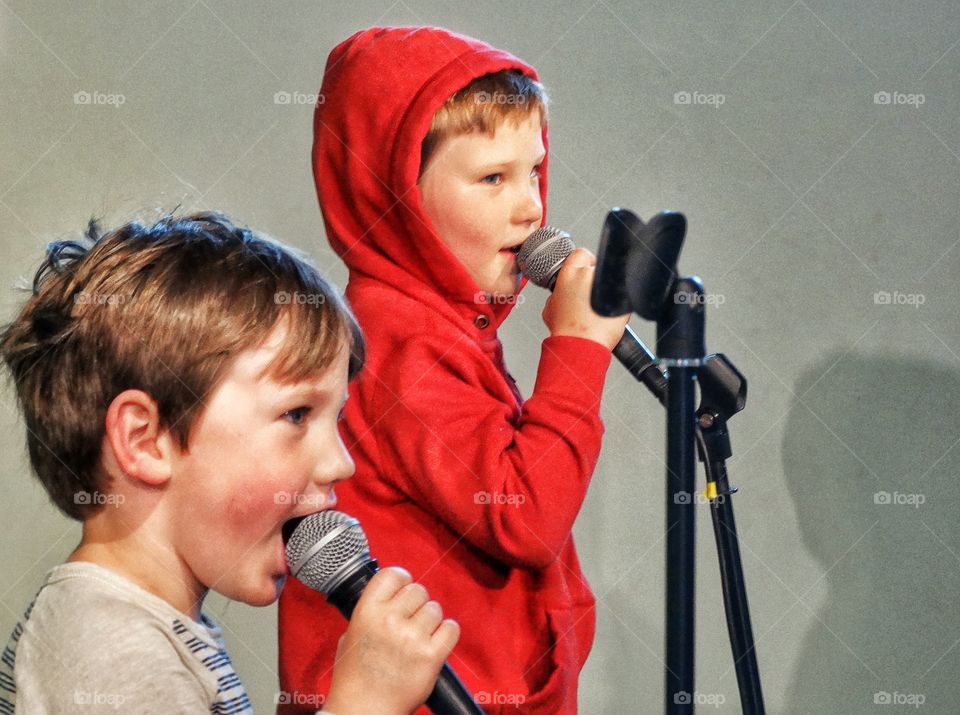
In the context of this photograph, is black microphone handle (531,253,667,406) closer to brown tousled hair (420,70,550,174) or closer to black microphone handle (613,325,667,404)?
black microphone handle (613,325,667,404)

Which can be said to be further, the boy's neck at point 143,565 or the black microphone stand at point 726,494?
the black microphone stand at point 726,494

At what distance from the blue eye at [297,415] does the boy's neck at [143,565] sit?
121mm

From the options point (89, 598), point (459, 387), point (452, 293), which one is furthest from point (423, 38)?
point (89, 598)

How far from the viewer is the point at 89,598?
2.39 feet

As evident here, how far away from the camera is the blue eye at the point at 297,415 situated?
81 cm

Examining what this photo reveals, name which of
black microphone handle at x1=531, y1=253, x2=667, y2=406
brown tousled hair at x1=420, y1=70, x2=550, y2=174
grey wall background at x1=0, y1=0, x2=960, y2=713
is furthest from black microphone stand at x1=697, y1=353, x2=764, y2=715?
grey wall background at x1=0, y1=0, x2=960, y2=713

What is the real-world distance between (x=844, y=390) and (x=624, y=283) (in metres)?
1.46

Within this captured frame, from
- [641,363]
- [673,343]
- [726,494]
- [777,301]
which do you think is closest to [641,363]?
[641,363]

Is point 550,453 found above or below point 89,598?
above

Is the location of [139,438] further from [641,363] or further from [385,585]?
[641,363]

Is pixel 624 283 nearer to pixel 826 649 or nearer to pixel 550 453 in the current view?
pixel 550 453

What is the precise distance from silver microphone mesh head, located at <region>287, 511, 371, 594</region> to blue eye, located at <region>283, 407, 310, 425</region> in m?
0.07

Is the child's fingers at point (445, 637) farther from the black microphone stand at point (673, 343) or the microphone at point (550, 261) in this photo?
the microphone at point (550, 261)

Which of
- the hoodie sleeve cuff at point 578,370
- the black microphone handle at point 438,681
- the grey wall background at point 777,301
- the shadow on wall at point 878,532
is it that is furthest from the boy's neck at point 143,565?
the shadow on wall at point 878,532
